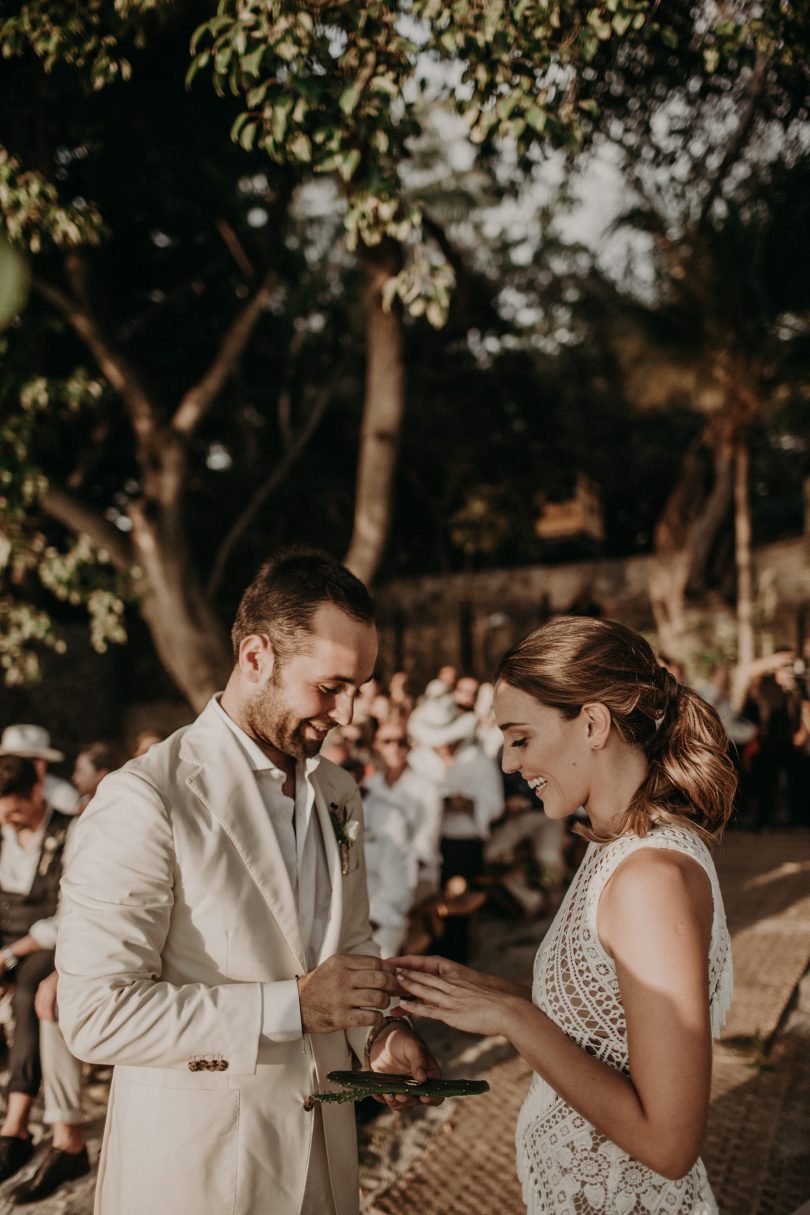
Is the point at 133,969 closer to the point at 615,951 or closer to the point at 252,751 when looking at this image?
the point at 252,751

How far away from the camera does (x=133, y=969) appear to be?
177 centimetres

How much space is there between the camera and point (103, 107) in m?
7.05

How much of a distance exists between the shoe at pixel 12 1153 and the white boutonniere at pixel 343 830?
2.84 m

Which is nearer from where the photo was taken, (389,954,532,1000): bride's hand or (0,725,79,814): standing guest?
(389,954,532,1000): bride's hand

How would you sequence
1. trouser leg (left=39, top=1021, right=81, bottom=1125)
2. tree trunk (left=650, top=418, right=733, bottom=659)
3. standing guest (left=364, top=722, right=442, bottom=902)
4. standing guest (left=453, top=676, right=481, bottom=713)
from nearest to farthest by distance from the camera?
1. trouser leg (left=39, top=1021, right=81, bottom=1125)
2. standing guest (left=364, top=722, right=442, bottom=902)
3. standing guest (left=453, top=676, right=481, bottom=713)
4. tree trunk (left=650, top=418, right=733, bottom=659)

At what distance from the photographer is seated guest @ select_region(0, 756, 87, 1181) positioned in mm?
4016

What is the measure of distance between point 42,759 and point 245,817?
3.54 m

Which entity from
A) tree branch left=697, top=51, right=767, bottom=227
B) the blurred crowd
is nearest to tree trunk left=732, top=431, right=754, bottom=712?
the blurred crowd

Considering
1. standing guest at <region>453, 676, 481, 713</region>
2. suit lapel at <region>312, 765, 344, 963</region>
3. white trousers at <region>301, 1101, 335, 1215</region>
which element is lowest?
white trousers at <region>301, 1101, 335, 1215</region>

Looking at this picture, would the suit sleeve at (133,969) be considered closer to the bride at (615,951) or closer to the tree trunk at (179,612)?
the bride at (615,951)

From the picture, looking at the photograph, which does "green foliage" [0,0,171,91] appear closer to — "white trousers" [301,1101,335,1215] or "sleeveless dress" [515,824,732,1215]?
"sleeveless dress" [515,824,732,1215]

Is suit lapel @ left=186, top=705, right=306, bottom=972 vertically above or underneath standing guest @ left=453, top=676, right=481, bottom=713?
underneath

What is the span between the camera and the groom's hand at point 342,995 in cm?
186

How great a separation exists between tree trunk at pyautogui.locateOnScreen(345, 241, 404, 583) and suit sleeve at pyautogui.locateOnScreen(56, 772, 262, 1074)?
16.8ft
